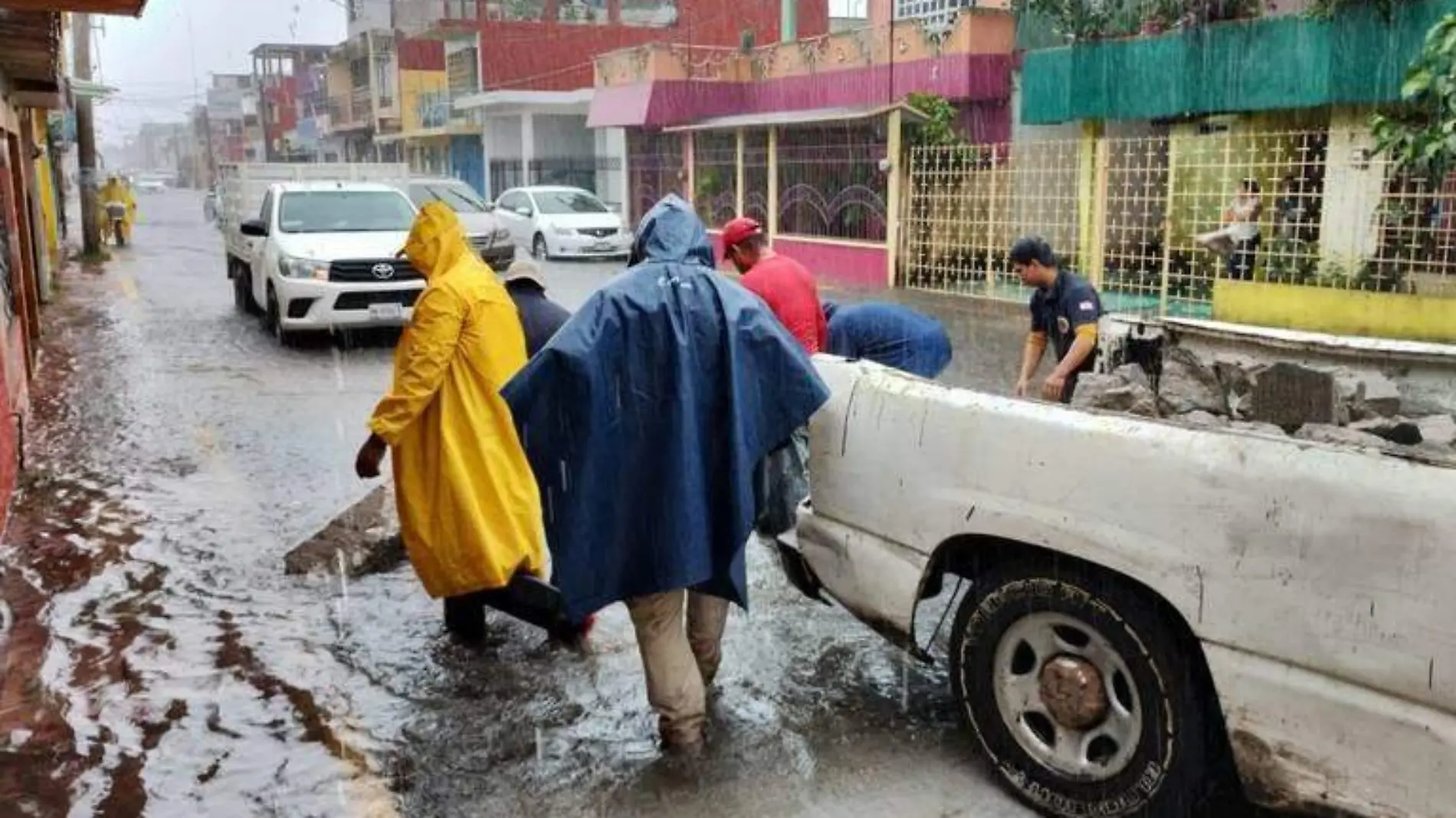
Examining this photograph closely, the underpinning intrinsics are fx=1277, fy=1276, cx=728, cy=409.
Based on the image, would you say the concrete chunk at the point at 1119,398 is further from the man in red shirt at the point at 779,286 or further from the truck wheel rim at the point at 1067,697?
the man in red shirt at the point at 779,286

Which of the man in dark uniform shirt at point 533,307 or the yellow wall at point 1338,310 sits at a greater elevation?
the man in dark uniform shirt at point 533,307

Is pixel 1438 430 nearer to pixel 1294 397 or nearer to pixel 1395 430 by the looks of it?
pixel 1395 430

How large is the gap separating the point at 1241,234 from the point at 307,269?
931 centimetres

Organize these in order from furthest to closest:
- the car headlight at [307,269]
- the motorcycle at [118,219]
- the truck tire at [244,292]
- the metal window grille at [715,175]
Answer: the motorcycle at [118,219] → the metal window grille at [715,175] → the truck tire at [244,292] → the car headlight at [307,269]

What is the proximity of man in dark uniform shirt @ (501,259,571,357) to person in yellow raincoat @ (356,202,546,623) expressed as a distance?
0.15 meters

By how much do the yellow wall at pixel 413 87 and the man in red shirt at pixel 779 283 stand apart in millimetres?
43347

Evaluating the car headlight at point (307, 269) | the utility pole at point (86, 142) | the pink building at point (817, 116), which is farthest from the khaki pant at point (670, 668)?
the utility pole at point (86, 142)

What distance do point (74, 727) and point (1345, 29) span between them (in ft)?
43.7

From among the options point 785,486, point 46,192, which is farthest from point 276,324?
point 46,192

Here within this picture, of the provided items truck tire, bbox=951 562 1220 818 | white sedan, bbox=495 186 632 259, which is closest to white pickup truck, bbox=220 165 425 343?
truck tire, bbox=951 562 1220 818

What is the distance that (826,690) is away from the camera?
4383 millimetres

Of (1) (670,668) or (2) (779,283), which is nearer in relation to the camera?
(1) (670,668)

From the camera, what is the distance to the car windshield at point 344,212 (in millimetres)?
13461

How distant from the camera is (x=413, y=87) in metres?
47.2
